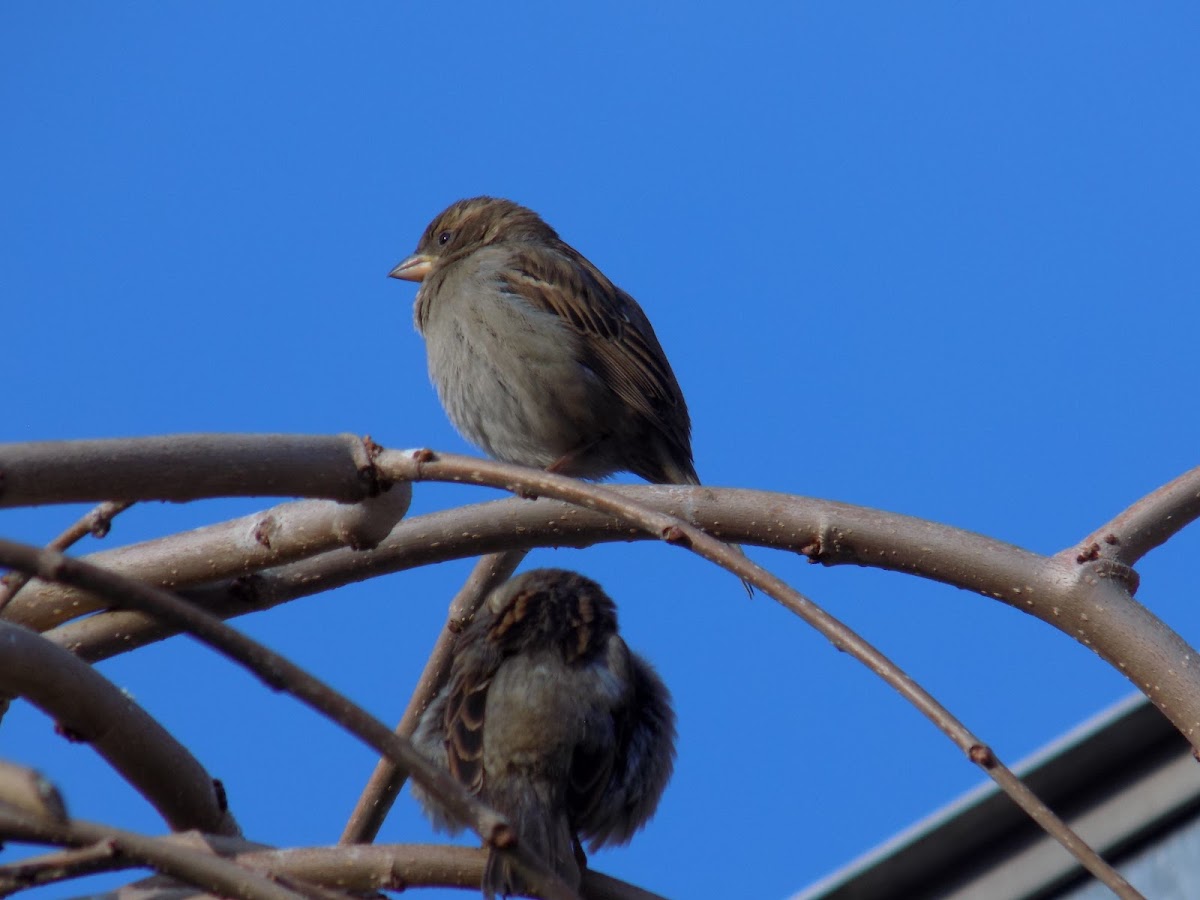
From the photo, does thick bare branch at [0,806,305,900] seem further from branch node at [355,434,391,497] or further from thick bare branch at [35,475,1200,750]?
branch node at [355,434,391,497]

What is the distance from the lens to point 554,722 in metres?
3.90

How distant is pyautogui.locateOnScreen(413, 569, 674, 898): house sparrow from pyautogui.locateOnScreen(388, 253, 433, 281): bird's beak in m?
2.11

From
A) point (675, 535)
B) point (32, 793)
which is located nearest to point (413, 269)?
point (675, 535)

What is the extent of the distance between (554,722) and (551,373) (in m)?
1.83

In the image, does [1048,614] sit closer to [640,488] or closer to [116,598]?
[640,488]

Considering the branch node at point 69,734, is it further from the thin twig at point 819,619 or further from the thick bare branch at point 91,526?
the thin twig at point 819,619

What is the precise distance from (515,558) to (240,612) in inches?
36.0

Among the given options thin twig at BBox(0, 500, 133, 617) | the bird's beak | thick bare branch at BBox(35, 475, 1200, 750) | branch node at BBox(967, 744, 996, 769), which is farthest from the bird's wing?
branch node at BBox(967, 744, 996, 769)

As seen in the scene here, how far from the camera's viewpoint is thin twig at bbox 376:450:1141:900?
161 cm

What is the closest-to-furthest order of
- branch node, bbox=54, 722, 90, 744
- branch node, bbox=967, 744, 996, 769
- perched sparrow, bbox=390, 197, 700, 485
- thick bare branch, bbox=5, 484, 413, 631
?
branch node, bbox=967, 744, 996, 769 < branch node, bbox=54, 722, 90, 744 < thick bare branch, bbox=5, 484, 413, 631 < perched sparrow, bbox=390, 197, 700, 485

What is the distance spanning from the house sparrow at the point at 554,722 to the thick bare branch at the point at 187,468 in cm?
136

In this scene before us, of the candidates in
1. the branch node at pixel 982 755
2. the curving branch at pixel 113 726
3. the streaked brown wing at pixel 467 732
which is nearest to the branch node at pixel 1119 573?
the branch node at pixel 982 755

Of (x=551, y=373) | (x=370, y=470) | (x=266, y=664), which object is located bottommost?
(x=266, y=664)

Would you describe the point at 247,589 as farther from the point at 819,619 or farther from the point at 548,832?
the point at 819,619
